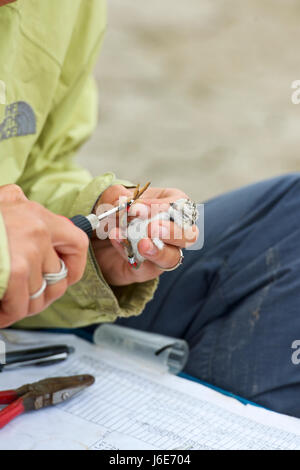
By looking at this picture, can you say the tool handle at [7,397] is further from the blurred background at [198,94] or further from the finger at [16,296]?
the blurred background at [198,94]

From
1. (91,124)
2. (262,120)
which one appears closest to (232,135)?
(262,120)

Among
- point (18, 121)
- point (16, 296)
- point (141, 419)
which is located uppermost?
point (18, 121)

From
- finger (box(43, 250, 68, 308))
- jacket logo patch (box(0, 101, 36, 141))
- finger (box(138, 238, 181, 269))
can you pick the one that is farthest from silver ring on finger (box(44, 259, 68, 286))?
jacket logo patch (box(0, 101, 36, 141))

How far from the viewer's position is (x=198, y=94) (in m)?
2.13

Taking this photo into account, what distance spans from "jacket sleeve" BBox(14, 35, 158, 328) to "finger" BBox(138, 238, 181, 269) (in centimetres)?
9

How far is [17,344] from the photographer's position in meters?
0.74

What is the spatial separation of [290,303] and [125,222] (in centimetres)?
21

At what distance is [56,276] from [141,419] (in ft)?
0.73

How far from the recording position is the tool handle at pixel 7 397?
1.94ft

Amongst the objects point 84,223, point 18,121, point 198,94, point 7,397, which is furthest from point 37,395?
point 198,94

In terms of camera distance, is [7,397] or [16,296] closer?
[16,296]

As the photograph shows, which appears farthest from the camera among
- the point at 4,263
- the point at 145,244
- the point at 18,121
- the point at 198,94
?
the point at 198,94

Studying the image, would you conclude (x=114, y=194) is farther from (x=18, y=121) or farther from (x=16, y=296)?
(x=16, y=296)

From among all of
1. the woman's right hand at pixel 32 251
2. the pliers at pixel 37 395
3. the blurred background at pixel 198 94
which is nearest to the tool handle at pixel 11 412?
the pliers at pixel 37 395
